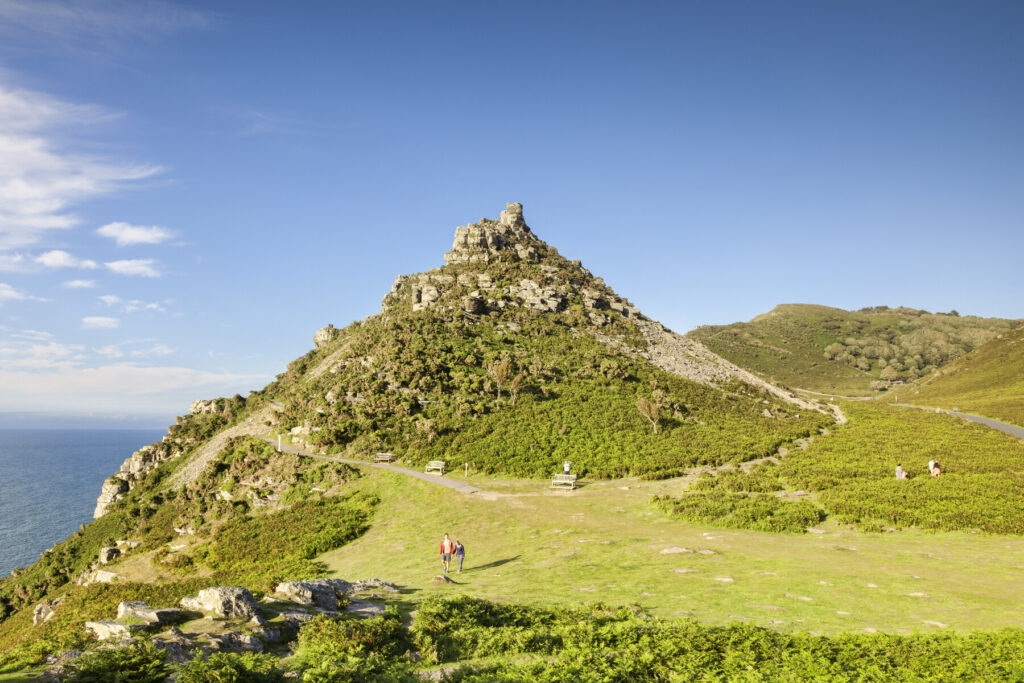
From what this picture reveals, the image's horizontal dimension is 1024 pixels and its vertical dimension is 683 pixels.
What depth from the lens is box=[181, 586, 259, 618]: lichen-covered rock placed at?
1284 cm

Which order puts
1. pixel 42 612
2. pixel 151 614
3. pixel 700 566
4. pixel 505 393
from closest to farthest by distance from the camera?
pixel 151 614
pixel 700 566
pixel 42 612
pixel 505 393

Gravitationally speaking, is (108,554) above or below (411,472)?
below

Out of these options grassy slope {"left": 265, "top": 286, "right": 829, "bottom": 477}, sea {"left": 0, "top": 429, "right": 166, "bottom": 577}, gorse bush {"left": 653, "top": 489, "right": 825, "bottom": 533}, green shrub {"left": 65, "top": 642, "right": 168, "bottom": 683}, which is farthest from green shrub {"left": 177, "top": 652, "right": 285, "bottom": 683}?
sea {"left": 0, "top": 429, "right": 166, "bottom": 577}

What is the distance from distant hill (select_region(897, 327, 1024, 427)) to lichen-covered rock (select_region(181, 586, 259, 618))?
264 feet

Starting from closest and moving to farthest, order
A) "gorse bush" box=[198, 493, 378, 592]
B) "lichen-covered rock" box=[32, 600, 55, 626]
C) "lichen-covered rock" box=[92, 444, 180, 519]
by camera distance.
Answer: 1. "gorse bush" box=[198, 493, 378, 592]
2. "lichen-covered rock" box=[32, 600, 55, 626]
3. "lichen-covered rock" box=[92, 444, 180, 519]

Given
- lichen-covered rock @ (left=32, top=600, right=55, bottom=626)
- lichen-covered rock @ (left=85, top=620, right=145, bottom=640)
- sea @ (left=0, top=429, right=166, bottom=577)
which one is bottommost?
sea @ (left=0, top=429, right=166, bottom=577)

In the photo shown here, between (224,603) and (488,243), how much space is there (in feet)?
273

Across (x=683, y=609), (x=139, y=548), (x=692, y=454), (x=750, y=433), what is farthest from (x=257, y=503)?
(x=750, y=433)

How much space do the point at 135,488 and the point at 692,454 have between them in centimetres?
6053

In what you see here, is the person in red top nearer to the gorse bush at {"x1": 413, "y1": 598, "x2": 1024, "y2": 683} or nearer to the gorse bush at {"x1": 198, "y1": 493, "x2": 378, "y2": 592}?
the gorse bush at {"x1": 413, "y1": 598, "x2": 1024, "y2": 683}

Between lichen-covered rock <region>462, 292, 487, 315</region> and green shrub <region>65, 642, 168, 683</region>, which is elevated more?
lichen-covered rock <region>462, 292, 487, 315</region>

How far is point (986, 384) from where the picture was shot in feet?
292

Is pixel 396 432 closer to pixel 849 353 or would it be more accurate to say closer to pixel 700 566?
pixel 700 566

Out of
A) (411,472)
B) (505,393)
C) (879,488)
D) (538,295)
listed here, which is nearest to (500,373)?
(505,393)
